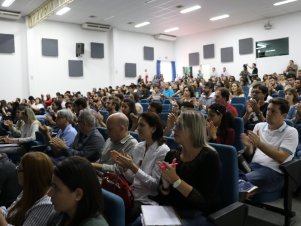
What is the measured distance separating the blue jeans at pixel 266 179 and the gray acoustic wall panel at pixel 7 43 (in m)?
11.7

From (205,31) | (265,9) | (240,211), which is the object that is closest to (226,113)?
(240,211)

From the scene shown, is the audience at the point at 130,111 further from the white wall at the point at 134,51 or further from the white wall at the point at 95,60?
the white wall at the point at 134,51

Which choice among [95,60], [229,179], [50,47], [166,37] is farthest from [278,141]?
[166,37]

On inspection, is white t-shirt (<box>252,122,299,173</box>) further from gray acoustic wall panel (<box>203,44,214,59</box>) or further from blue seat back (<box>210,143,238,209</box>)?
gray acoustic wall panel (<box>203,44,214,59</box>)

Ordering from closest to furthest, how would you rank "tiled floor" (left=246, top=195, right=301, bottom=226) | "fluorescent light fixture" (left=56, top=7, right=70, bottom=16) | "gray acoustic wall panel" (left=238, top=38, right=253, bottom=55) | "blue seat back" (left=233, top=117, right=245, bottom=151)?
"tiled floor" (left=246, top=195, right=301, bottom=226) → "blue seat back" (left=233, top=117, right=245, bottom=151) → "fluorescent light fixture" (left=56, top=7, right=70, bottom=16) → "gray acoustic wall panel" (left=238, top=38, right=253, bottom=55)

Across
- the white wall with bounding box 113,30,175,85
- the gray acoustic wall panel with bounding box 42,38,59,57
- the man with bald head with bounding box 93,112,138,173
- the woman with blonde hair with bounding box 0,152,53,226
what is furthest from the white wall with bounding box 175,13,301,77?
the woman with blonde hair with bounding box 0,152,53,226

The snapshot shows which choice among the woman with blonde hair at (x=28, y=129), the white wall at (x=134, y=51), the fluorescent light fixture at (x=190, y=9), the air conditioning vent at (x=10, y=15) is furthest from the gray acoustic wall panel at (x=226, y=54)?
the woman with blonde hair at (x=28, y=129)

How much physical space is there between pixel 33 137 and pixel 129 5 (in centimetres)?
747

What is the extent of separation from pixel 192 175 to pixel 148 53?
15340 mm

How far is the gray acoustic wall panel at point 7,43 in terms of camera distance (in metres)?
11.8

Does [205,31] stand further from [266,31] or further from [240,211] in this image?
[240,211]

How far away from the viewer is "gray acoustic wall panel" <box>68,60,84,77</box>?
13785 millimetres

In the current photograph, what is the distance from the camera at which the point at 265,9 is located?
12.1m

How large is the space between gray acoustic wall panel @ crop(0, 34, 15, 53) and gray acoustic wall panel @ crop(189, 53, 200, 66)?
30.3ft
